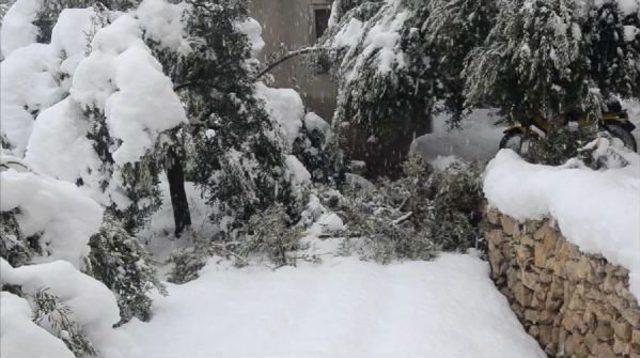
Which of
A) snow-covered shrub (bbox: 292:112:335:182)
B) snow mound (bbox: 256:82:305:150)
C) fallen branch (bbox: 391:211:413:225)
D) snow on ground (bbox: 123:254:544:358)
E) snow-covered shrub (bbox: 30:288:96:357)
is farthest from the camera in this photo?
snow-covered shrub (bbox: 292:112:335:182)

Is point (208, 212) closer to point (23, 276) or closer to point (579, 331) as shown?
point (579, 331)

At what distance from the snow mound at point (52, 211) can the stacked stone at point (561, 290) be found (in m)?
3.13

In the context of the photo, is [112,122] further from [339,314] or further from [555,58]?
[555,58]

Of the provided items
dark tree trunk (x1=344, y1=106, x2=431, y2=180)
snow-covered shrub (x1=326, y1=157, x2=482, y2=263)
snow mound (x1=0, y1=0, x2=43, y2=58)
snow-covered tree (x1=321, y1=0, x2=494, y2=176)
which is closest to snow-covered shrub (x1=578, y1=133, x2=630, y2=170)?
snow-covered shrub (x1=326, y1=157, x2=482, y2=263)

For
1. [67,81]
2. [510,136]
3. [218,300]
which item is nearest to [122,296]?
[218,300]

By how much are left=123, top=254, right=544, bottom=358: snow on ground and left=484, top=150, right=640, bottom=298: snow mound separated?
37.0 inches

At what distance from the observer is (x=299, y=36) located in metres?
12.3

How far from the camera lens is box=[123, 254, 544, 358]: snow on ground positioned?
4926 mm

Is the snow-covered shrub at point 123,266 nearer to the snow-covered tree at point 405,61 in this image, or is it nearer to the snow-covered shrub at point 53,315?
the snow-covered shrub at point 53,315

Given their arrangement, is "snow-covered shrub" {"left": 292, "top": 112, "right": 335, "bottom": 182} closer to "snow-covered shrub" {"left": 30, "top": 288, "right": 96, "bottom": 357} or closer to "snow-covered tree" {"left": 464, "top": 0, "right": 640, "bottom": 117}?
"snow-covered tree" {"left": 464, "top": 0, "right": 640, "bottom": 117}

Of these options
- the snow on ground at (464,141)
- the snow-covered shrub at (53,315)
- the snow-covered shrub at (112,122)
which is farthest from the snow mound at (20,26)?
the snow-covered shrub at (53,315)

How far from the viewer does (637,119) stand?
9.87m

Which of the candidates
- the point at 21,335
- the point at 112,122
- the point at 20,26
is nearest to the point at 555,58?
the point at 112,122

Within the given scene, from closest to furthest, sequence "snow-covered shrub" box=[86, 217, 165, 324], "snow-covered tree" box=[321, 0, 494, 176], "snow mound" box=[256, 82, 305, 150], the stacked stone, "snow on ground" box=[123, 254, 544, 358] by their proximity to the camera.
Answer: "snow-covered shrub" box=[86, 217, 165, 324] → the stacked stone → "snow on ground" box=[123, 254, 544, 358] → "snow-covered tree" box=[321, 0, 494, 176] → "snow mound" box=[256, 82, 305, 150]
